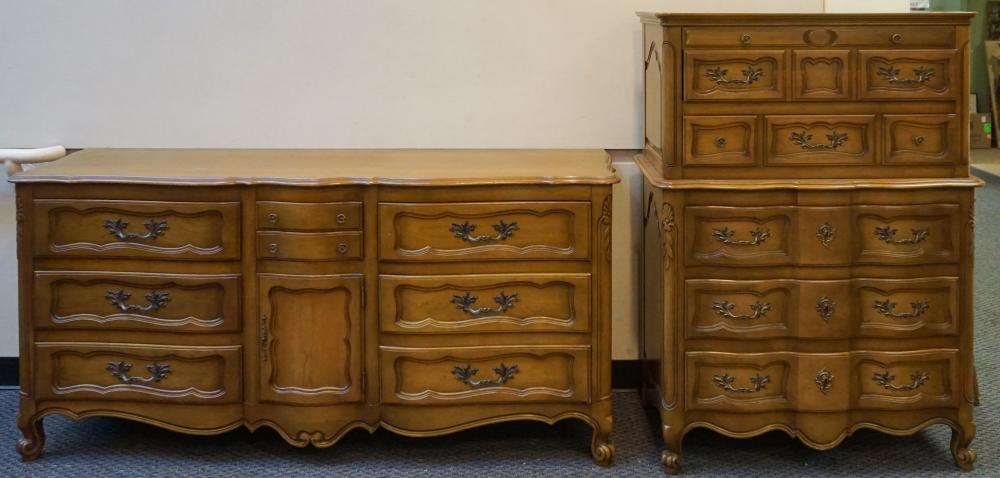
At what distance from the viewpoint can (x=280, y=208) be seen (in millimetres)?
3012

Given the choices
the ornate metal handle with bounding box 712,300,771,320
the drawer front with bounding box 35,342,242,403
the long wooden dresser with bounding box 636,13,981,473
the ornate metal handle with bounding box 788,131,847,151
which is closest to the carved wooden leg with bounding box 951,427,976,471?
the long wooden dresser with bounding box 636,13,981,473

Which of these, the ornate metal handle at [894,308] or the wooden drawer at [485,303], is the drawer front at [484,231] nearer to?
the wooden drawer at [485,303]

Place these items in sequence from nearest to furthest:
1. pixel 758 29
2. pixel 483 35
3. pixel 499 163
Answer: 1. pixel 758 29
2. pixel 499 163
3. pixel 483 35

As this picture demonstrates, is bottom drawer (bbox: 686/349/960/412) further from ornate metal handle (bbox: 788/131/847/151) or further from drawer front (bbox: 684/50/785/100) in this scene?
drawer front (bbox: 684/50/785/100)

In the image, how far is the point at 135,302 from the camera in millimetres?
3105

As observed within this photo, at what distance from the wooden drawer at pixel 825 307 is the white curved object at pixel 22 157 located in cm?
194

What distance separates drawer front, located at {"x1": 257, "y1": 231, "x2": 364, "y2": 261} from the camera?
3023mm

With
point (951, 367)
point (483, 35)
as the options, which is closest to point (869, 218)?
point (951, 367)

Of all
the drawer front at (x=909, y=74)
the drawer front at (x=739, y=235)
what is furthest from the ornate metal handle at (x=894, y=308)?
the drawer front at (x=909, y=74)

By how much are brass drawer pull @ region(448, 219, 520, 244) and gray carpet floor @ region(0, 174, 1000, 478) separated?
63 cm

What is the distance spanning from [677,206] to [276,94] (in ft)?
4.31

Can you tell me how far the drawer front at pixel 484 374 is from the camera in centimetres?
309

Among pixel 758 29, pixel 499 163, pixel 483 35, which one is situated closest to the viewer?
pixel 758 29

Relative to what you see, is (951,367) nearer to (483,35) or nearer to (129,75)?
(483,35)
